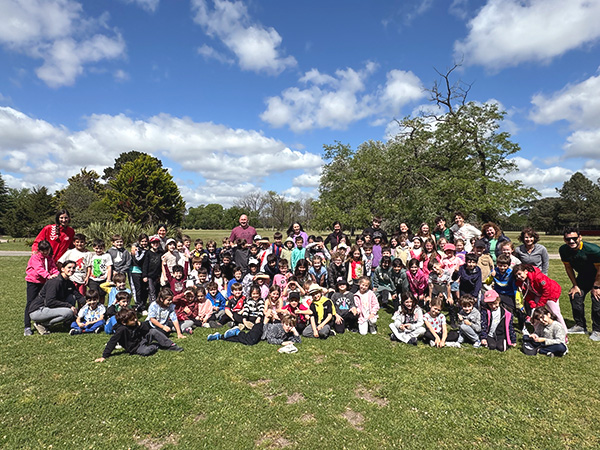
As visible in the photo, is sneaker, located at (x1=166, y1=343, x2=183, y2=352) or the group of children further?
the group of children

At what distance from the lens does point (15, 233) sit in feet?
125

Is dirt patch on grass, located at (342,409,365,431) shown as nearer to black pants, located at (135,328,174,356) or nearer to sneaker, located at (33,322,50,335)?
black pants, located at (135,328,174,356)

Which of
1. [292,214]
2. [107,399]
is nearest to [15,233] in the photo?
[107,399]

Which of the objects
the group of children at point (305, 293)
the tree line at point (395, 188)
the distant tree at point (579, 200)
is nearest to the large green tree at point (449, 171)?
the tree line at point (395, 188)

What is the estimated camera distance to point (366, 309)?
700 centimetres

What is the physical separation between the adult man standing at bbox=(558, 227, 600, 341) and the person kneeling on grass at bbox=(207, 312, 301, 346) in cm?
539

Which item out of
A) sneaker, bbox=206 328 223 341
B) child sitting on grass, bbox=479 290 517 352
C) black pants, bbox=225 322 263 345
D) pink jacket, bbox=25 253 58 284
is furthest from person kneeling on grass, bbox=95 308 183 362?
child sitting on grass, bbox=479 290 517 352

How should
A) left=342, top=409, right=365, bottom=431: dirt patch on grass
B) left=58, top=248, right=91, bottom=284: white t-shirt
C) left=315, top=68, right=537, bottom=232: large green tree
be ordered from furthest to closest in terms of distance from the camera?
left=315, top=68, right=537, bottom=232: large green tree < left=58, top=248, right=91, bottom=284: white t-shirt < left=342, top=409, right=365, bottom=431: dirt patch on grass

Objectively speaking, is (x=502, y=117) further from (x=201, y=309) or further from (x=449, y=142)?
(x=201, y=309)

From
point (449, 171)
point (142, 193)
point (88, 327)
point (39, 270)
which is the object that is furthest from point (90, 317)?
point (142, 193)

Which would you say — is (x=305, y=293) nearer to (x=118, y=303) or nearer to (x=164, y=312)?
(x=164, y=312)

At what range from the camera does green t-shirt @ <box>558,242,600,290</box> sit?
20.3 ft

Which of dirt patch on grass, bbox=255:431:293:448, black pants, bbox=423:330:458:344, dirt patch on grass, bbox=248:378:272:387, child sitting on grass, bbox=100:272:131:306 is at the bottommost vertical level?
dirt patch on grass, bbox=255:431:293:448

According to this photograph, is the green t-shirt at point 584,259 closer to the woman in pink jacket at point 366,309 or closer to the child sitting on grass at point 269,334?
the woman in pink jacket at point 366,309
